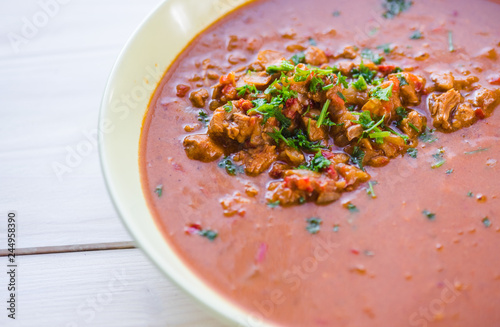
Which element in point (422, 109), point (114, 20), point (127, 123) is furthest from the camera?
point (114, 20)

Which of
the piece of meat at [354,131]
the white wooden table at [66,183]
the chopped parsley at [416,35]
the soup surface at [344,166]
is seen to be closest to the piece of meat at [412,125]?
the soup surface at [344,166]

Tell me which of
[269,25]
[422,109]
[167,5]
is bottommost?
[422,109]

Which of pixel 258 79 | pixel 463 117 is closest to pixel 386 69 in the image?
pixel 463 117

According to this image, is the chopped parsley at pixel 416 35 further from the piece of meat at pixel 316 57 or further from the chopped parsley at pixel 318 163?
the chopped parsley at pixel 318 163

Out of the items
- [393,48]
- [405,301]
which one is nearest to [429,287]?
[405,301]

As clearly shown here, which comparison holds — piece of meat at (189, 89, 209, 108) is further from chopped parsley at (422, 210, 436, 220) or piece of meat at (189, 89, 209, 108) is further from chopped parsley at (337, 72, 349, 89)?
chopped parsley at (422, 210, 436, 220)

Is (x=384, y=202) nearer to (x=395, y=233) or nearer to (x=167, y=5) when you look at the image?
(x=395, y=233)

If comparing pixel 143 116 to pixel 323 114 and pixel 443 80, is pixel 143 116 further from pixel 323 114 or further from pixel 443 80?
pixel 443 80
